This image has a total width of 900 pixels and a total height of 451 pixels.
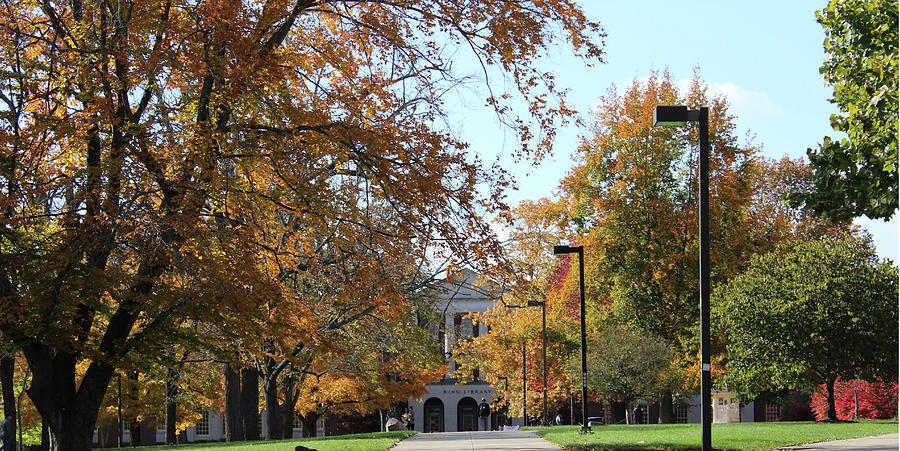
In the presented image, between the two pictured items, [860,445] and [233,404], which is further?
[233,404]

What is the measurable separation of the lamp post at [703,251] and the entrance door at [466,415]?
7577 centimetres

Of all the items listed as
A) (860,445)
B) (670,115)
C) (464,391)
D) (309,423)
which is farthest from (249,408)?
(464,391)

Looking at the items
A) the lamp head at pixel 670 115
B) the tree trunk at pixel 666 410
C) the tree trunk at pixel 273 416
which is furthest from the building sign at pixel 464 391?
the lamp head at pixel 670 115

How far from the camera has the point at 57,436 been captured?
17750 mm

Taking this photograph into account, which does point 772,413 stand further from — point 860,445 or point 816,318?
point 860,445

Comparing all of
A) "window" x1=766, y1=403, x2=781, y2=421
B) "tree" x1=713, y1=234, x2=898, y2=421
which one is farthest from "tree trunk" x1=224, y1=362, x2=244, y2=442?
"window" x1=766, y1=403, x2=781, y2=421

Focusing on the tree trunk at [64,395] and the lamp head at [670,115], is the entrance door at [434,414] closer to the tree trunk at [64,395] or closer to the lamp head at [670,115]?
the tree trunk at [64,395]

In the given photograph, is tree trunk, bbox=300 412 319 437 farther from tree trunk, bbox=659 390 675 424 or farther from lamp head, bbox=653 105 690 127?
lamp head, bbox=653 105 690 127

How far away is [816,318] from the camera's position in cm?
3016

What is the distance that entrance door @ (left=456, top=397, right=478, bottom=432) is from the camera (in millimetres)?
89750

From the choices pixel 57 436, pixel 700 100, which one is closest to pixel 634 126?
pixel 700 100

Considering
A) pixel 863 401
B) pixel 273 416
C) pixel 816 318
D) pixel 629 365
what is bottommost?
pixel 863 401

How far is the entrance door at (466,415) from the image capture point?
8975 cm

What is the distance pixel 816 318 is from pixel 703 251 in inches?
665
